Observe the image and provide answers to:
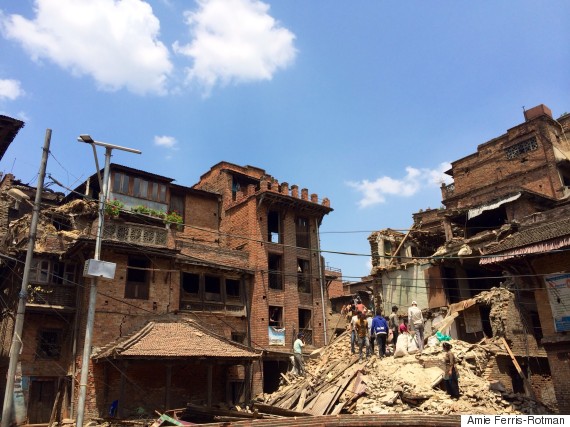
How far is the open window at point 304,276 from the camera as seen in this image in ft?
107

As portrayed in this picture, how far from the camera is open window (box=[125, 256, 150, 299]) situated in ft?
80.9

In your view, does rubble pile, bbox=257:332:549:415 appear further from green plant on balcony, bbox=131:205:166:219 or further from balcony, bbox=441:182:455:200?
balcony, bbox=441:182:455:200

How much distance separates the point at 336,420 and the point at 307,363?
16.0 m

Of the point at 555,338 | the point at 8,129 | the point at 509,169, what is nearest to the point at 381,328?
the point at 555,338

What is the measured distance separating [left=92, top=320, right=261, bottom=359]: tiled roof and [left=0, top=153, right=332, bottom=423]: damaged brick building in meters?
0.07

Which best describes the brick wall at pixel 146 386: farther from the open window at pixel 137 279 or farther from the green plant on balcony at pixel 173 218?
the green plant on balcony at pixel 173 218

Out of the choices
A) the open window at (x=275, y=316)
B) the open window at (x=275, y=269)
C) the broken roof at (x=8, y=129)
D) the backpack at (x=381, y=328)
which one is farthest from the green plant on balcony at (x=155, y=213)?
the backpack at (x=381, y=328)

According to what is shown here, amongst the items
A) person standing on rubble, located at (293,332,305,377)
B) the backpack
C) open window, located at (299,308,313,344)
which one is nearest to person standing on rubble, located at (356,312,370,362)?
the backpack

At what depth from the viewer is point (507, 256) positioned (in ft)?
51.5

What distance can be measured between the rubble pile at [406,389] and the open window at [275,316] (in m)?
6.48

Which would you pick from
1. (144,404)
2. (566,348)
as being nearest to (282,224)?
(144,404)

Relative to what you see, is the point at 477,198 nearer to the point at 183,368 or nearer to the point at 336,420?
the point at 183,368

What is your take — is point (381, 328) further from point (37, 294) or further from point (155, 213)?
point (37, 294)

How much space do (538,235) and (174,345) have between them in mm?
16292
